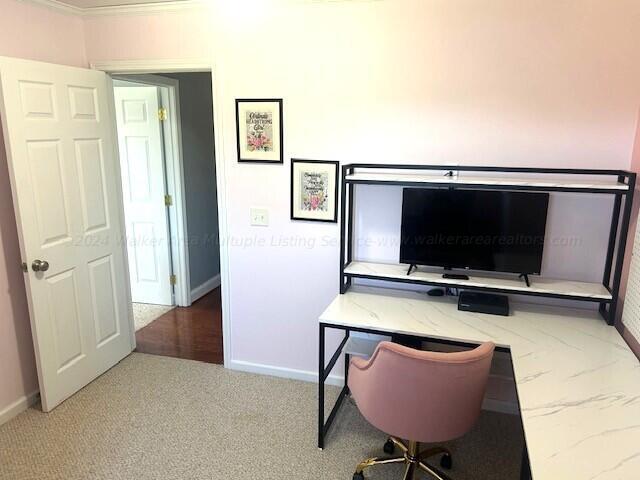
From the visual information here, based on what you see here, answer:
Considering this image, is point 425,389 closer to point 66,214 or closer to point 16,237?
point 66,214

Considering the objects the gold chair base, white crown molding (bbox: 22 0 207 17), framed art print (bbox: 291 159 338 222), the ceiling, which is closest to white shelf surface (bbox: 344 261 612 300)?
framed art print (bbox: 291 159 338 222)

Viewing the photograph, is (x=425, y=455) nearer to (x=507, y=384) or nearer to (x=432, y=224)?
(x=507, y=384)

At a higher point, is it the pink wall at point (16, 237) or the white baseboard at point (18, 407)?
the pink wall at point (16, 237)

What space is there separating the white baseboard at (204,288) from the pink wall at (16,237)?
1798mm

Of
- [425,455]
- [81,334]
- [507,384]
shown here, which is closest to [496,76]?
[507,384]

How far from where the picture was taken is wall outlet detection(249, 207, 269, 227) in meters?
2.90

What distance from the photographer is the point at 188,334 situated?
379 cm

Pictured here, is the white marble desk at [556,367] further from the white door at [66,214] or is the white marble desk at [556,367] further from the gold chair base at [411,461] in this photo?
the white door at [66,214]

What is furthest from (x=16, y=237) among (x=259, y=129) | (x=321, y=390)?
(x=321, y=390)

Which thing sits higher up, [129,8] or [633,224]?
[129,8]

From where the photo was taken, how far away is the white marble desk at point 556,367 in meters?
1.34

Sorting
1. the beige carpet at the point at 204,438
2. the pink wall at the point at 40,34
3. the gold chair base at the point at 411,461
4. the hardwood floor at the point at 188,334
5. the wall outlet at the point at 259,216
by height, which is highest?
the pink wall at the point at 40,34

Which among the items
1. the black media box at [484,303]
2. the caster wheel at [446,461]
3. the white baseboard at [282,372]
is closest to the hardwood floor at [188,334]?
the white baseboard at [282,372]

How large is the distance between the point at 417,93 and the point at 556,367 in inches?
60.5
